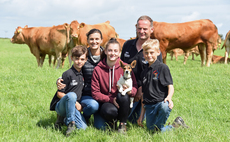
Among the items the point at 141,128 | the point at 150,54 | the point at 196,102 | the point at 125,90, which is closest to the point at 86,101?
the point at 125,90

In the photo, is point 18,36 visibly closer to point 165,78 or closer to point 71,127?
point 71,127

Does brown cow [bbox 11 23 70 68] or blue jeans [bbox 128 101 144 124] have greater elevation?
brown cow [bbox 11 23 70 68]

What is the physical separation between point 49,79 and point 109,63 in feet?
13.4

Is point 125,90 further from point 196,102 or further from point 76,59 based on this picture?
point 196,102

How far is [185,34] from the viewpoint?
1099 cm

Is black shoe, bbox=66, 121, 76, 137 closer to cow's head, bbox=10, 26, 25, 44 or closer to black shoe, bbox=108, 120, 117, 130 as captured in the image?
black shoe, bbox=108, 120, 117, 130

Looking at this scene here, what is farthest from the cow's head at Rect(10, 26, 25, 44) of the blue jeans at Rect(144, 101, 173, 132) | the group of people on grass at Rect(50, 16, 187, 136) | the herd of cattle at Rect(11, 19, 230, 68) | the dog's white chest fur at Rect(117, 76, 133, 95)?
the blue jeans at Rect(144, 101, 173, 132)

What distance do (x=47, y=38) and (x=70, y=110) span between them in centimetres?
889

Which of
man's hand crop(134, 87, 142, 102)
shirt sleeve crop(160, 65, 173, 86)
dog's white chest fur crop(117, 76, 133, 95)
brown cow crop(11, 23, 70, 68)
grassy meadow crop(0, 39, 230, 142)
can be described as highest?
brown cow crop(11, 23, 70, 68)

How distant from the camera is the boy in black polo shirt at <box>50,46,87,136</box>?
3.29 metres

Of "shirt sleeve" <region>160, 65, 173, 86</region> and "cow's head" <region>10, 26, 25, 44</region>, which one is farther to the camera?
"cow's head" <region>10, 26, 25, 44</region>

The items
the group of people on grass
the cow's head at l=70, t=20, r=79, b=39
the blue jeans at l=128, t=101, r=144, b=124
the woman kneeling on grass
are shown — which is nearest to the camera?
the group of people on grass

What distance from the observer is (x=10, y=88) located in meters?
6.27

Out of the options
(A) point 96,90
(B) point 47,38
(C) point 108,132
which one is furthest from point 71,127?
(B) point 47,38
